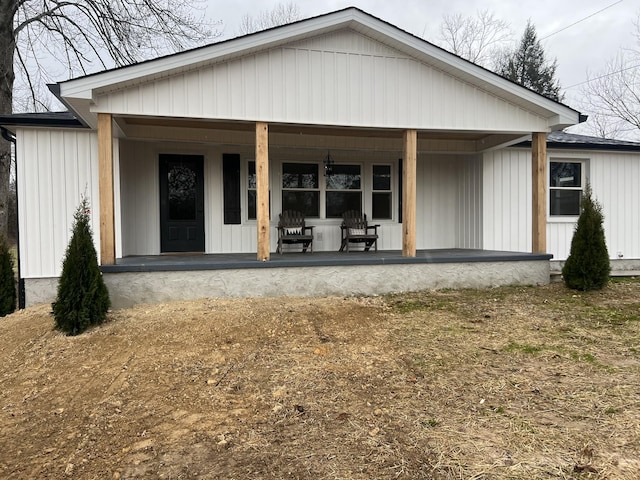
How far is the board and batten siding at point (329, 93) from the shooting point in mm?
5785

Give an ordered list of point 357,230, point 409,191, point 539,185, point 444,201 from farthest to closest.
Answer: point 444,201
point 357,230
point 539,185
point 409,191

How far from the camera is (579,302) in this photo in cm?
593

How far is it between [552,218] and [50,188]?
28.0ft

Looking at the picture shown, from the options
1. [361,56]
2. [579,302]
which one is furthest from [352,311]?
[361,56]

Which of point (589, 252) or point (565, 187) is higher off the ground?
point (565, 187)

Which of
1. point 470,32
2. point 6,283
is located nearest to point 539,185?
point 6,283

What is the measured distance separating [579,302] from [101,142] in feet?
21.1

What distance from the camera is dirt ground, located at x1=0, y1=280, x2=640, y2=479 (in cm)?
228

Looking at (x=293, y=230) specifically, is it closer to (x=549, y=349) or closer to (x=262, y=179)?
(x=262, y=179)

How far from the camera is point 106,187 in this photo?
18.1ft

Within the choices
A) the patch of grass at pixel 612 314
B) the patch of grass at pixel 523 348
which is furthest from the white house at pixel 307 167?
the patch of grass at pixel 523 348

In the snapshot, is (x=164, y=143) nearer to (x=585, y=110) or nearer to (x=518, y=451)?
(x=518, y=451)

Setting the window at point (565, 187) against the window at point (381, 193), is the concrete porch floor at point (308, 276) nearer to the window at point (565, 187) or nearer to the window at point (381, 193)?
the window at point (565, 187)

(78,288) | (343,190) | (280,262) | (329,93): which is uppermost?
(329,93)
